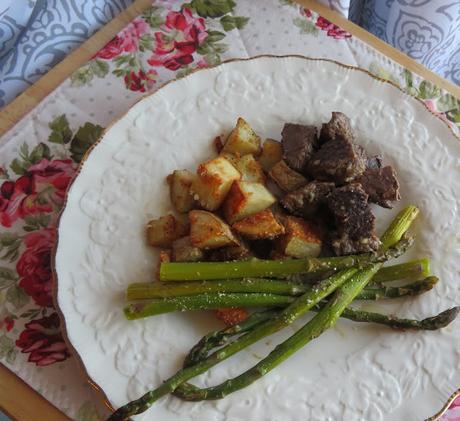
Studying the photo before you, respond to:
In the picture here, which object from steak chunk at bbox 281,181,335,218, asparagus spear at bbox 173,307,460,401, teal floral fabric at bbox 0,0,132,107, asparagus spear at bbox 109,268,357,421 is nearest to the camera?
asparagus spear at bbox 109,268,357,421

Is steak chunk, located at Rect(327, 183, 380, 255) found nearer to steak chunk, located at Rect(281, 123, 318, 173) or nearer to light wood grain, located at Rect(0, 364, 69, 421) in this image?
steak chunk, located at Rect(281, 123, 318, 173)

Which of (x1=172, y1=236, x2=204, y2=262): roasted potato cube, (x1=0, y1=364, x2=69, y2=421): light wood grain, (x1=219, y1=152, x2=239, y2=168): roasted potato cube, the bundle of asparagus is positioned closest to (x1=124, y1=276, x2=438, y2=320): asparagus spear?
the bundle of asparagus

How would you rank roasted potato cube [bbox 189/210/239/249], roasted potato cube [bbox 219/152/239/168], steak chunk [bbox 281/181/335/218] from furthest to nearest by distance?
roasted potato cube [bbox 219/152/239/168], steak chunk [bbox 281/181/335/218], roasted potato cube [bbox 189/210/239/249]

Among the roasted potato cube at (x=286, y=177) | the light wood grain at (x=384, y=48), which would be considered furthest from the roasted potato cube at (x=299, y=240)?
the light wood grain at (x=384, y=48)

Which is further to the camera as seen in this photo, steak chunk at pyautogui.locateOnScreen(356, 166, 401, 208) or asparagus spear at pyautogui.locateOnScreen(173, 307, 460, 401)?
steak chunk at pyautogui.locateOnScreen(356, 166, 401, 208)

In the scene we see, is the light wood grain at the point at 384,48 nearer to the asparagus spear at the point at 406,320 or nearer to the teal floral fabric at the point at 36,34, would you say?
the teal floral fabric at the point at 36,34

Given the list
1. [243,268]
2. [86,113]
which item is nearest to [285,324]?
[243,268]

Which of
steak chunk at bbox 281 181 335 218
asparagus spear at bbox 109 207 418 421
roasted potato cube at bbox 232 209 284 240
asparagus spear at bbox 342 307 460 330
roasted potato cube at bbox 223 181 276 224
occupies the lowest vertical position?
asparagus spear at bbox 342 307 460 330

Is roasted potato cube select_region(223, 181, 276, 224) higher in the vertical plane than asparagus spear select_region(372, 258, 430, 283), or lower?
higher
